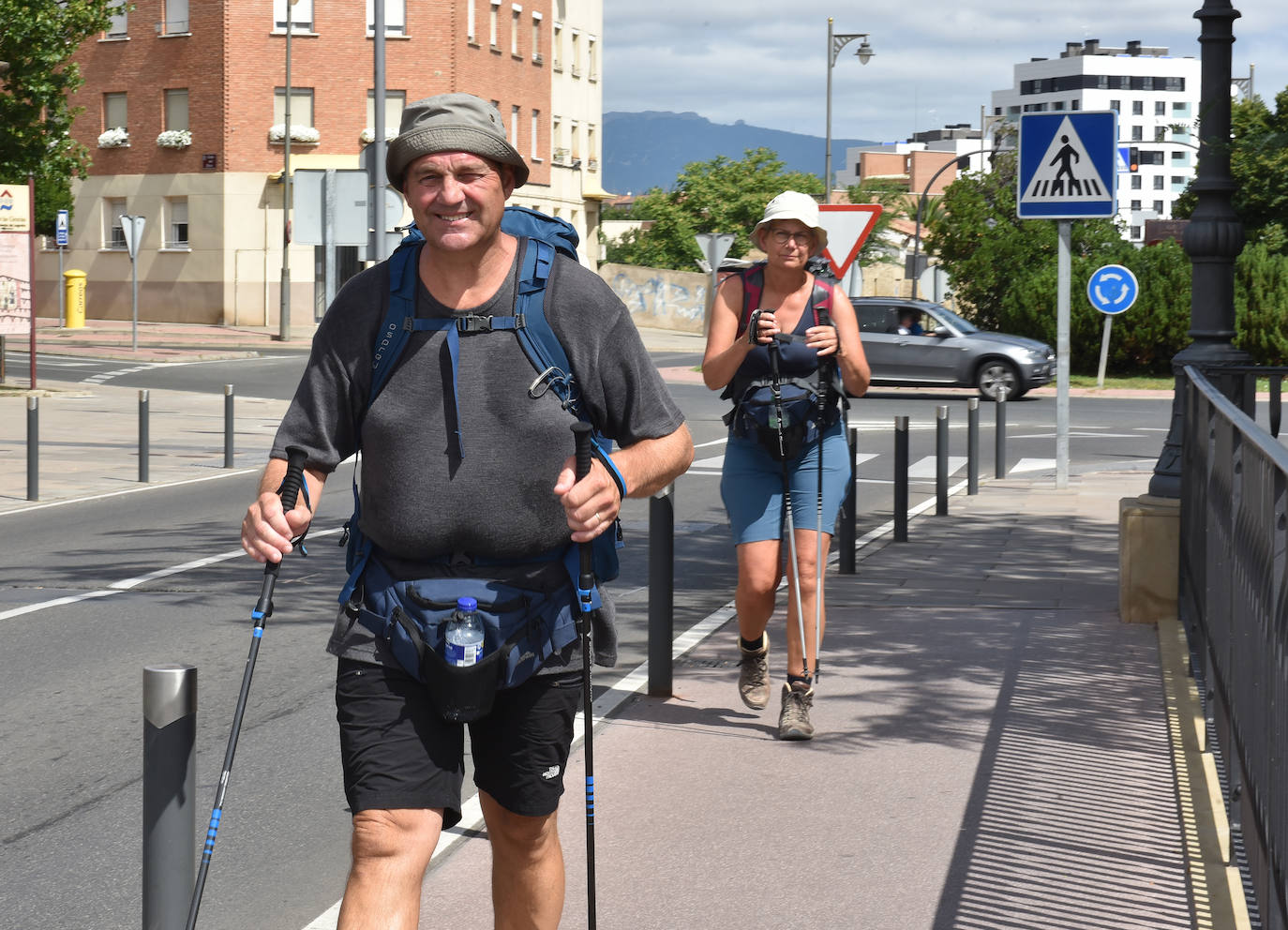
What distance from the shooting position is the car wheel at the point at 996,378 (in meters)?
29.8

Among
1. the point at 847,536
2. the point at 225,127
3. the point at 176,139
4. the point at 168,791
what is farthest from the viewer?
the point at 176,139

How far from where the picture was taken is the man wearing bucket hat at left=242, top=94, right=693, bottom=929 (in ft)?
10.9

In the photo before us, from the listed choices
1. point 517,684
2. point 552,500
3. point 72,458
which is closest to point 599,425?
point 552,500

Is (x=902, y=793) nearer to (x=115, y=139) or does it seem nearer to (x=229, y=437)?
(x=229, y=437)

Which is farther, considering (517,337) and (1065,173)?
(1065,173)

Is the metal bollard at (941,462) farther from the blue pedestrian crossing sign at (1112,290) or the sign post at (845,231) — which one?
the blue pedestrian crossing sign at (1112,290)

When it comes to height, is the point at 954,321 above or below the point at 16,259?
below

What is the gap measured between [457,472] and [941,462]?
35.7 ft

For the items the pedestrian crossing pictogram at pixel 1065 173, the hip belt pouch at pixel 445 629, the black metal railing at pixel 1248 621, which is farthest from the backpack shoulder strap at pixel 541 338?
the pedestrian crossing pictogram at pixel 1065 173

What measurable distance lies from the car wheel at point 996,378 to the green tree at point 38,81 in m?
15.0

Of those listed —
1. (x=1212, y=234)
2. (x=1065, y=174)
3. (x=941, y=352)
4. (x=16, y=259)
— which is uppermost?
(x=1065, y=174)

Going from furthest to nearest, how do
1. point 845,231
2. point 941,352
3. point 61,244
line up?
point 61,244
point 941,352
point 845,231

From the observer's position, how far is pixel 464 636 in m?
3.32

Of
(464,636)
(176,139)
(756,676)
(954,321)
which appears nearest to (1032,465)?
(954,321)
